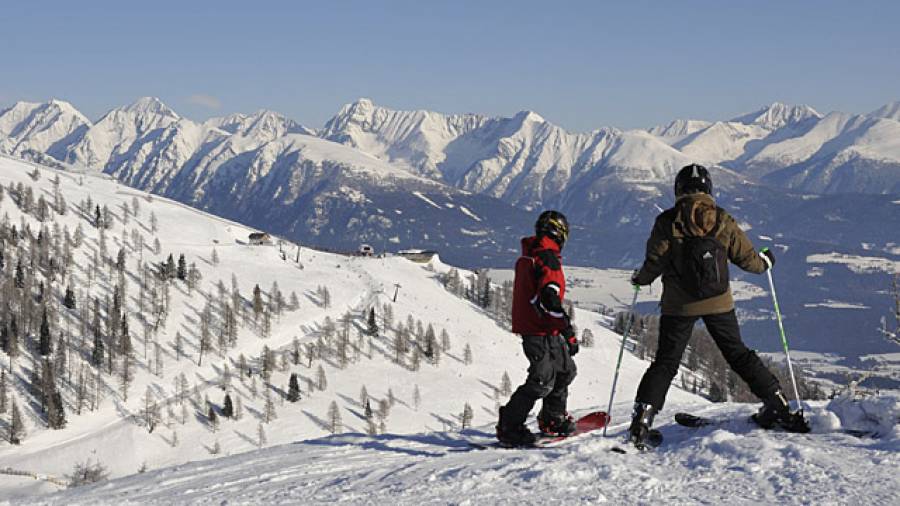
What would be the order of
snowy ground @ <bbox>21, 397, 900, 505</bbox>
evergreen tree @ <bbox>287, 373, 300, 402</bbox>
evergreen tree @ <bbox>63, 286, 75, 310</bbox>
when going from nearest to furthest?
1. snowy ground @ <bbox>21, 397, 900, 505</bbox>
2. evergreen tree @ <bbox>287, 373, 300, 402</bbox>
3. evergreen tree @ <bbox>63, 286, 75, 310</bbox>

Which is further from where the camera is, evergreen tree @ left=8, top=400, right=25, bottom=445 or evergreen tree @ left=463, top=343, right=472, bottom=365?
evergreen tree @ left=463, top=343, right=472, bottom=365

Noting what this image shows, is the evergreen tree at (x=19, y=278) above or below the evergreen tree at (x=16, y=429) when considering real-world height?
above

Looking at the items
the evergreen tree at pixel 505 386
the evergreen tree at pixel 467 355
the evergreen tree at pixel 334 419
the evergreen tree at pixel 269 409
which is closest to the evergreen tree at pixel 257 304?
the evergreen tree at pixel 269 409

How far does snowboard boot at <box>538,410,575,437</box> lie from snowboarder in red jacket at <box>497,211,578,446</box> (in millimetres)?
506

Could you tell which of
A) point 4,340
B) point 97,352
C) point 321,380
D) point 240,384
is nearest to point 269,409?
point 321,380

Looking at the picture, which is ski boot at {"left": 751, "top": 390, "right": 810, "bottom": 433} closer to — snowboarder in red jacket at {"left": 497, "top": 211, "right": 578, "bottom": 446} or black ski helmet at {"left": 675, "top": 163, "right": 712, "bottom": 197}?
snowboarder in red jacket at {"left": 497, "top": 211, "right": 578, "bottom": 446}

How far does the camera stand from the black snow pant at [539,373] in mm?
13125

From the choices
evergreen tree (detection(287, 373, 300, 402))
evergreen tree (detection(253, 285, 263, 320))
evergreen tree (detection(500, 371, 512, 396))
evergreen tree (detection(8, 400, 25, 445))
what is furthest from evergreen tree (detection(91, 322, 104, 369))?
evergreen tree (detection(500, 371, 512, 396))

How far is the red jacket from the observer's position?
1266cm

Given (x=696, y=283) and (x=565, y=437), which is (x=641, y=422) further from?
(x=696, y=283)

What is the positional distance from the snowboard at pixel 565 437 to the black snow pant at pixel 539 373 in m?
0.50

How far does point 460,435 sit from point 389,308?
178 meters

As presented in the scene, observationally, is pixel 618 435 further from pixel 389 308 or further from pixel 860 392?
pixel 389 308

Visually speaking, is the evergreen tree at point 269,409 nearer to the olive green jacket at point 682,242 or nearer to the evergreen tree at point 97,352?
the evergreen tree at point 97,352
